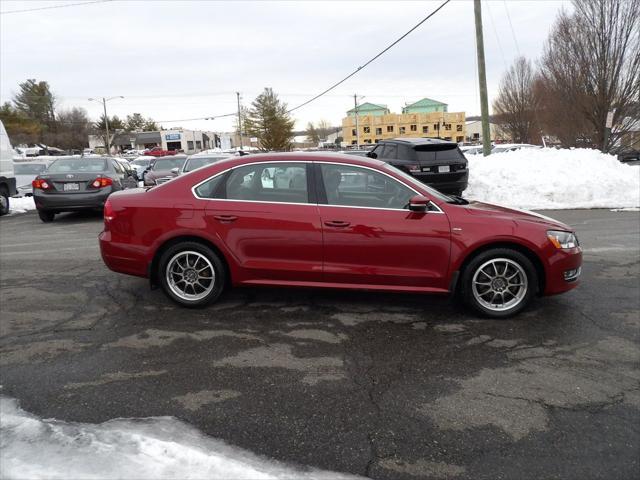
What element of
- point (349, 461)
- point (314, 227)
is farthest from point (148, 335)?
point (349, 461)

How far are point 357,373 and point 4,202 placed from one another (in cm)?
1363

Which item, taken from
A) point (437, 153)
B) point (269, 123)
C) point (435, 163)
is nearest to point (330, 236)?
point (435, 163)

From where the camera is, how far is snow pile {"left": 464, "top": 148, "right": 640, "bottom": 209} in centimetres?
1330

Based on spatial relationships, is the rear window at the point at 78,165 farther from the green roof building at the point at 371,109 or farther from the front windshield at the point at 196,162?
the green roof building at the point at 371,109

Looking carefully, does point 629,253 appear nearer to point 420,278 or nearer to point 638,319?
point 638,319

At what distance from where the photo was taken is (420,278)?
15.3 feet

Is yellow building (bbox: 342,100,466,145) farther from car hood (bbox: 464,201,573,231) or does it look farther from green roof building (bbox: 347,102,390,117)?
car hood (bbox: 464,201,573,231)

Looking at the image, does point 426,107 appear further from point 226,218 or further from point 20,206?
point 226,218

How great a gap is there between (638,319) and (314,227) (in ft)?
10.5

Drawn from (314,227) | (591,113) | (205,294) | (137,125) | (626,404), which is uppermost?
(137,125)

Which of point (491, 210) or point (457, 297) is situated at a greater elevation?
point (491, 210)

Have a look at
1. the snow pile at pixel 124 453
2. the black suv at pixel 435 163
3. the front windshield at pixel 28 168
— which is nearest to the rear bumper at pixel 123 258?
the snow pile at pixel 124 453

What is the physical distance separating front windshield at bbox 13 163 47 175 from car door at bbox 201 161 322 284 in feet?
63.2

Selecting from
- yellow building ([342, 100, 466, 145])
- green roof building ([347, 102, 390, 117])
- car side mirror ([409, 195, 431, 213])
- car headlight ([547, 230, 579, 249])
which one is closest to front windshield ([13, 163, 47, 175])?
car side mirror ([409, 195, 431, 213])
